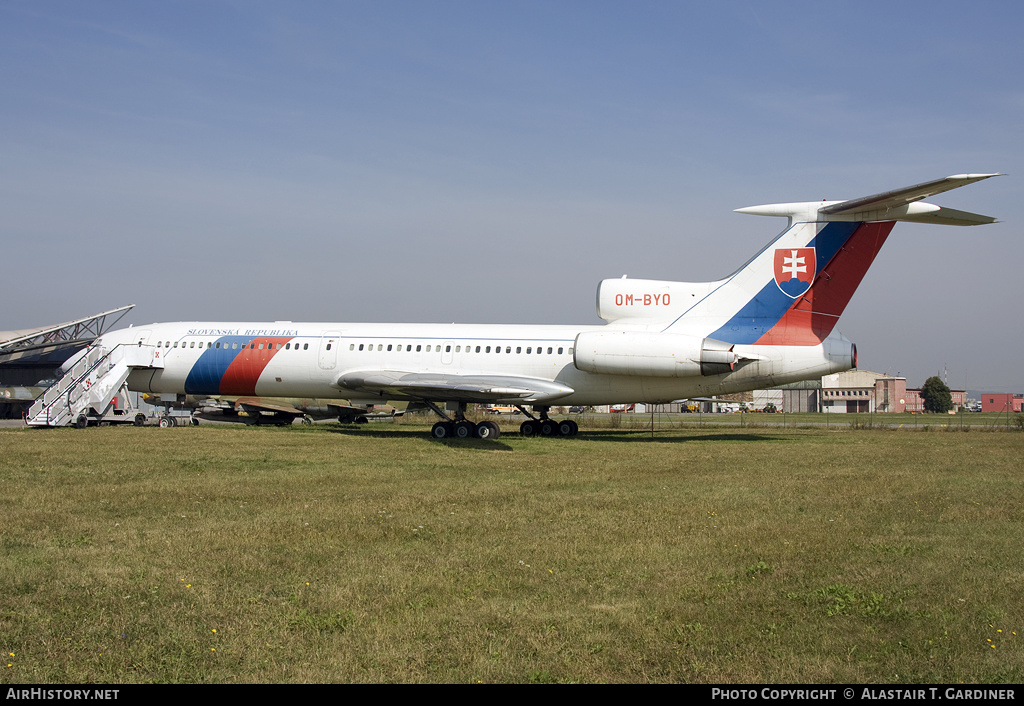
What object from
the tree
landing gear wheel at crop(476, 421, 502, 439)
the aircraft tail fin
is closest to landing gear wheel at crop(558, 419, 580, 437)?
landing gear wheel at crop(476, 421, 502, 439)

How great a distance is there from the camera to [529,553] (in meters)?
8.65

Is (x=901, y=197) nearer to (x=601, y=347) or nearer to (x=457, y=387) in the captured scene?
(x=601, y=347)

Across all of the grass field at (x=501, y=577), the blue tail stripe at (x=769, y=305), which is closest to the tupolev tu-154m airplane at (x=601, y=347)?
the blue tail stripe at (x=769, y=305)

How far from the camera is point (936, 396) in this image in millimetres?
115375

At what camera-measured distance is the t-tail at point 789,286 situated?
22500mm

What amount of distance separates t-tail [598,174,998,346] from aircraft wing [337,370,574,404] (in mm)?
3199

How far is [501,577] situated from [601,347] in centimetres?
1729

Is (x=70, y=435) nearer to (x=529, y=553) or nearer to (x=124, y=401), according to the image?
(x=124, y=401)

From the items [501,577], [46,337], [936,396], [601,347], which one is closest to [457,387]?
[601,347]

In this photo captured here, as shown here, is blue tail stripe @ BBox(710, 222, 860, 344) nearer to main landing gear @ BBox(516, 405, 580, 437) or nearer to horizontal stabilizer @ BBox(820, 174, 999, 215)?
horizontal stabilizer @ BBox(820, 174, 999, 215)

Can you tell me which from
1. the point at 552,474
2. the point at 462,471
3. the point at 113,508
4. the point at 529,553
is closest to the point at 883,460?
the point at 552,474

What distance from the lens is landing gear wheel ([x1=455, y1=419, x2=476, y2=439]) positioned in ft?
85.1

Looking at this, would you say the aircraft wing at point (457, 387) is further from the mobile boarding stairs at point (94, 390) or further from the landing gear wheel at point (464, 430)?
the mobile boarding stairs at point (94, 390)
